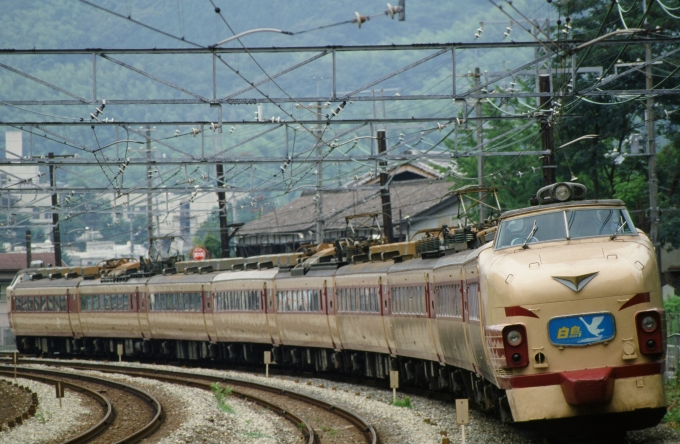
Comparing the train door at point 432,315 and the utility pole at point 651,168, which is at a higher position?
the utility pole at point 651,168

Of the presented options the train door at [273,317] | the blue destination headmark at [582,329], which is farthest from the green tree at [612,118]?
the blue destination headmark at [582,329]

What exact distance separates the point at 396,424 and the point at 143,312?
22.7 metres

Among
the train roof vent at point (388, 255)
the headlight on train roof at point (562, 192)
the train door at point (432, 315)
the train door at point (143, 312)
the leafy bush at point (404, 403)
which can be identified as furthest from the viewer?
the train door at point (143, 312)

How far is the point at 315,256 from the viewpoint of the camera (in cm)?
3027

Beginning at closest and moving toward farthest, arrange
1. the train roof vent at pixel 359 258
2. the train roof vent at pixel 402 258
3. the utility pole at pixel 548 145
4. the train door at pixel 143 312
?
the train roof vent at pixel 402 258, the utility pole at pixel 548 145, the train roof vent at pixel 359 258, the train door at pixel 143 312

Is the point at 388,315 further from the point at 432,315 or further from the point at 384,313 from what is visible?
the point at 432,315

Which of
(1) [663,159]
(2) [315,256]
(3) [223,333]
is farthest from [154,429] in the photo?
(1) [663,159]

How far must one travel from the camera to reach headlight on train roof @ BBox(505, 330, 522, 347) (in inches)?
449

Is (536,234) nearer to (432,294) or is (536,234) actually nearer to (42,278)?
(432,294)

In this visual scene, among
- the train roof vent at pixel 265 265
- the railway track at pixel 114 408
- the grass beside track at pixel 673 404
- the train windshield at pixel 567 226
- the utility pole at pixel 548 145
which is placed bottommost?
the railway track at pixel 114 408

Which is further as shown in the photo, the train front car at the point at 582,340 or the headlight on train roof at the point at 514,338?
the headlight on train roof at the point at 514,338

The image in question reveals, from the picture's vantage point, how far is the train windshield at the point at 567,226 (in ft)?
40.4

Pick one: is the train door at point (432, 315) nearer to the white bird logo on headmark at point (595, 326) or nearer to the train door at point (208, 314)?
the white bird logo on headmark at point (595, 326)

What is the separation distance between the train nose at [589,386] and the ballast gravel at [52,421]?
29.5 ft
